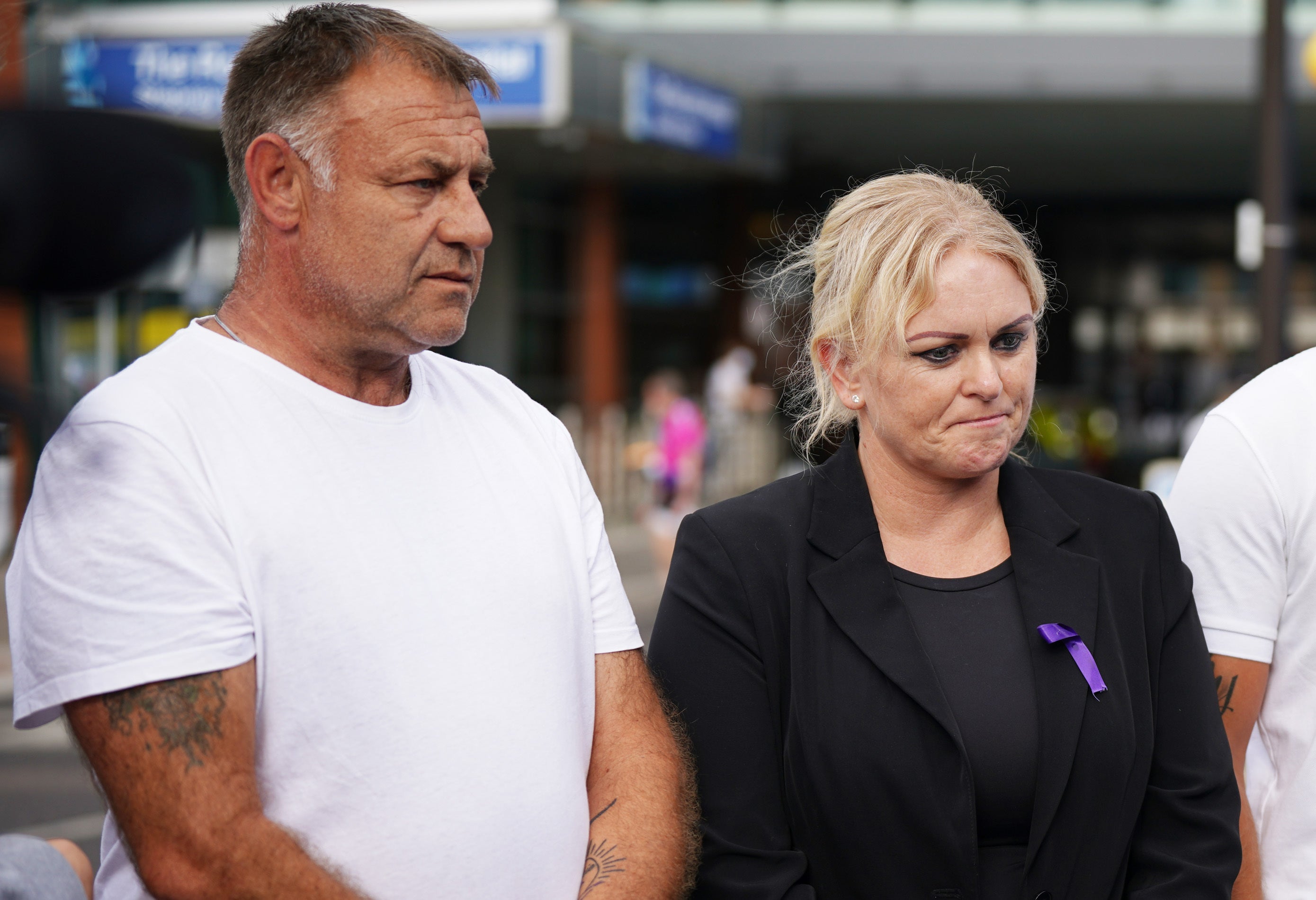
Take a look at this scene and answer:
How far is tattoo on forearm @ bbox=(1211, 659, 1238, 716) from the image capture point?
230 centimetres

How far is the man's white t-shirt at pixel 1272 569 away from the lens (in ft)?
7.27

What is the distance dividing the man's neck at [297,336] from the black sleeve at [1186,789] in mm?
1282

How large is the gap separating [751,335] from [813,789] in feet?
70.1

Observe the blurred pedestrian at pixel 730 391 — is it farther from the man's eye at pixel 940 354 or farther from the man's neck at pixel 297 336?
the man's neck at pixel 297 336

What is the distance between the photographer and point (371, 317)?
1.91 m

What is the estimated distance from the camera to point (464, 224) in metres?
1.93

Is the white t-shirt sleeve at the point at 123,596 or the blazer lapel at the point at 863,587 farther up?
the white t-shirt sleeve at the point at 123,596

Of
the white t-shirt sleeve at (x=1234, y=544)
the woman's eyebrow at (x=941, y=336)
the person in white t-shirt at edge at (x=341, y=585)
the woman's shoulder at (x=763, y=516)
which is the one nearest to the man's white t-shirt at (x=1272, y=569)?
the white t-shirt sleeve at (x=1234, y=544)

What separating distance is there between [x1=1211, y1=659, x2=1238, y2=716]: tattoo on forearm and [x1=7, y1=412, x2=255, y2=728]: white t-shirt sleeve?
1.54 meters

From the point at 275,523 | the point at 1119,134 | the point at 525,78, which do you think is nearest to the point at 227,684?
the point at 275,523

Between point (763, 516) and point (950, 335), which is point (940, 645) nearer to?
point (763, 516)

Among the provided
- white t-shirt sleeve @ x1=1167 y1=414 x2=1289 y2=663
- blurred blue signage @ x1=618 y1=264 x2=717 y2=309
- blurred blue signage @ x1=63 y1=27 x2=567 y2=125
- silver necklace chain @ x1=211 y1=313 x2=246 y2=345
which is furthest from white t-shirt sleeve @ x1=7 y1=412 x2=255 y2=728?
blurred blue signage @ x1=618 y1=264 x2=717 y2=309

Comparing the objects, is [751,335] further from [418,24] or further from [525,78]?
[418,24]

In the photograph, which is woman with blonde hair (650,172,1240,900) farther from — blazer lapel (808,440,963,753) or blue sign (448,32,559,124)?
blue sign (448,32,559,124)
